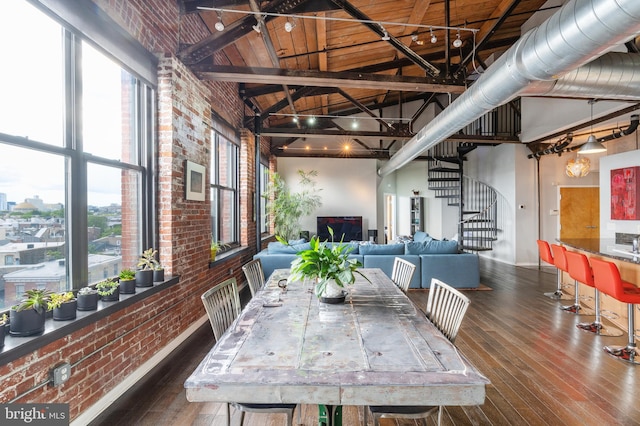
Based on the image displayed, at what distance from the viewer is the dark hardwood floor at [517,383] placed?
2121 millimetres

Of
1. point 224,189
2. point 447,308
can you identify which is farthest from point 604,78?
point 224,189

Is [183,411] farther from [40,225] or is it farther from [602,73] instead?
[602,73]

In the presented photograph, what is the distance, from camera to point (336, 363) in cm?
134

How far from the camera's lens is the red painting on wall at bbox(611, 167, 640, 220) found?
5363 mm

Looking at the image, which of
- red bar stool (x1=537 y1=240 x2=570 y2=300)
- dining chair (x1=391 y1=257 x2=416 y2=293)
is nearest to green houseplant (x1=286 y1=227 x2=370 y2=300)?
dining chair (x1=391 y1=257 x2=416 y2=293)

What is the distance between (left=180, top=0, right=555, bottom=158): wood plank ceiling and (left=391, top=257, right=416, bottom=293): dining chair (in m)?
2.24

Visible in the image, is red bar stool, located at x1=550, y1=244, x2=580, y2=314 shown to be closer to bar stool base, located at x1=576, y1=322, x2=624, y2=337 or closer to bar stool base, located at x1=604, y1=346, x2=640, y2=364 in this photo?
bar stool base, located at x1=576, y1=322, x2=624, y2=337

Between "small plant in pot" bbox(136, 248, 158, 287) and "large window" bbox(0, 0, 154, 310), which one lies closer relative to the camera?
"large window" bbox(0, 0, 154, 310)

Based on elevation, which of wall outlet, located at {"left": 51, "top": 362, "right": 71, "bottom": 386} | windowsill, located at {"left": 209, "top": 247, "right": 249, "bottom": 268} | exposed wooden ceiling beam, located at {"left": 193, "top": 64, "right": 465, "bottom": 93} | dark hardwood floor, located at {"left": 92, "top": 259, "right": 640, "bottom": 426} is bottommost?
dark hardwood floor, located at {"left": 92, "top": 259, "right": 640, "bottom": 426}

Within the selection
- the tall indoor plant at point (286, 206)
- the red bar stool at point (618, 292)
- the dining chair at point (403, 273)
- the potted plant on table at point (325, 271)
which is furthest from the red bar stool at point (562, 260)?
the tall indoor plant at point (286, 206)

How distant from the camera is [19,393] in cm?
159

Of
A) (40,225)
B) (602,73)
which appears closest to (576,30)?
(602,73)

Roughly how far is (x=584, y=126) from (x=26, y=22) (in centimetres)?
784

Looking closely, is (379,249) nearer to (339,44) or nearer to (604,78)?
(339,44)
